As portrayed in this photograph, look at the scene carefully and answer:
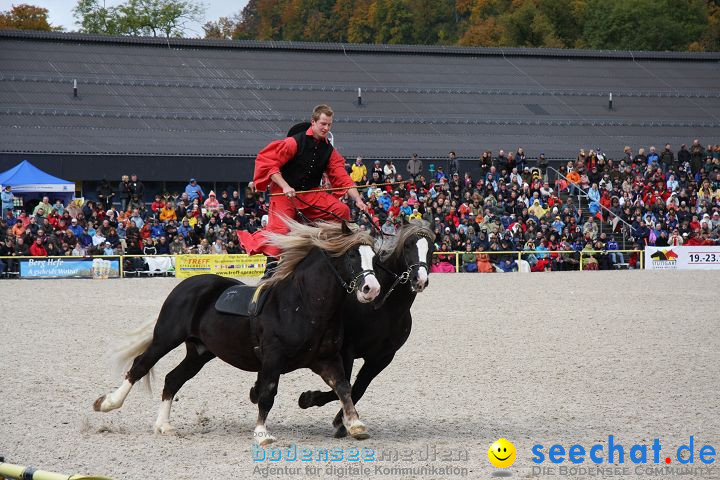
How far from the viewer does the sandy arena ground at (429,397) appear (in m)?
7.25

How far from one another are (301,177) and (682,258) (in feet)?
76.1

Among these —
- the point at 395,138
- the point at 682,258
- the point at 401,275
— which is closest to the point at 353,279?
the point at 401,275

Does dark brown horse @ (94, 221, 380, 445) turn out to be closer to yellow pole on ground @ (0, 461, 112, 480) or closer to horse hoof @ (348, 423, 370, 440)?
horse hoof @ (348, 423, 370, 440)

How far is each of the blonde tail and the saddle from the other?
2.58 feet

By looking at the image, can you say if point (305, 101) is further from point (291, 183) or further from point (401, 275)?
point (401, 275)

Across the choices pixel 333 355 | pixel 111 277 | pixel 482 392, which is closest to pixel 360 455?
pixel 333 355

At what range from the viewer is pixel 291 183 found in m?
8.89

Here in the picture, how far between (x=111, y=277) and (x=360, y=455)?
2053cm

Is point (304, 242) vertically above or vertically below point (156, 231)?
above

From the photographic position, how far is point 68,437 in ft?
26.1

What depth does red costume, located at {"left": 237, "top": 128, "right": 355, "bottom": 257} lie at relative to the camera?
8.62m

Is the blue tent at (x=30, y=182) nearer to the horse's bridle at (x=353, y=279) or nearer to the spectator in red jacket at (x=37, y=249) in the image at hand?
the spectator in red jacket at (x=37, y=249)

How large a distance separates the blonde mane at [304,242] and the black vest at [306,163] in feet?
2.35

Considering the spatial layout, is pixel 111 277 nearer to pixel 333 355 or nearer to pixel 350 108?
pixel 350 108
